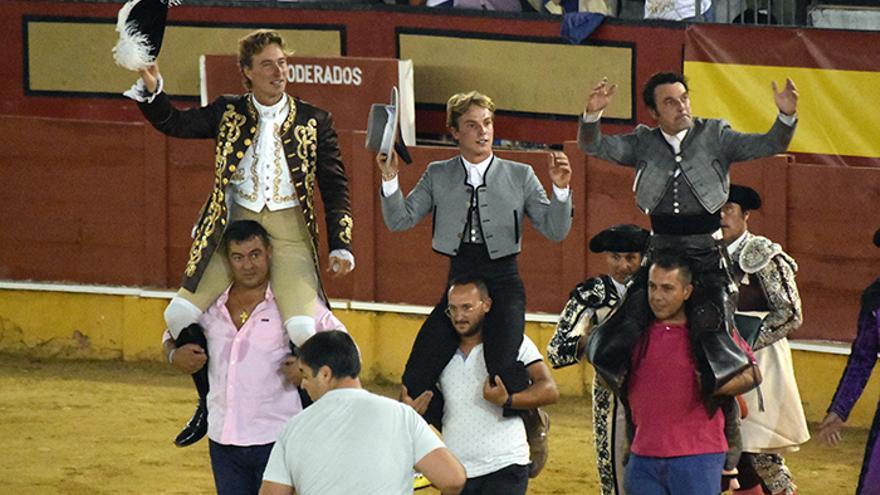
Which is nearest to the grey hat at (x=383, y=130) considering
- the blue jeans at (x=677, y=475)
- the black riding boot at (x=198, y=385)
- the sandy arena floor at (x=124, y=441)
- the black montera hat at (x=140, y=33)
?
the black montera hat at (x=140, y=33)

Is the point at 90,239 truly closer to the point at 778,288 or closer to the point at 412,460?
the point at 778,288

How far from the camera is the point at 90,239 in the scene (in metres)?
14.0

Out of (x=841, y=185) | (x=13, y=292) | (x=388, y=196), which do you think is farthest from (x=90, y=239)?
(x=388, y=196)

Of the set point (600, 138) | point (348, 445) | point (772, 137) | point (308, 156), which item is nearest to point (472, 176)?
point (600, 138)

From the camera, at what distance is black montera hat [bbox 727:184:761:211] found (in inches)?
340

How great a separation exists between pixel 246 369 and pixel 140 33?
1.34 m

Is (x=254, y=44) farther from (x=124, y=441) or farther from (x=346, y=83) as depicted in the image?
(x=346, y=83)

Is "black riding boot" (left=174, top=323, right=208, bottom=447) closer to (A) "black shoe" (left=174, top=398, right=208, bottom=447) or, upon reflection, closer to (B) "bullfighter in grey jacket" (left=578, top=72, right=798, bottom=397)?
(A) "black shoe" (left=174, top=398, right=208, bottom=447)

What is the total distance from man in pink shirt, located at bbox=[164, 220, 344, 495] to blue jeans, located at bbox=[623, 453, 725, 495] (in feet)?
4.30

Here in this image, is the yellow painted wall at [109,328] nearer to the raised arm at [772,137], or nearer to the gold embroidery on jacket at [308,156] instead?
the gold embroidery on jacket at [308,156]

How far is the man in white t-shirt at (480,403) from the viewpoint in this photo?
7.70 metres

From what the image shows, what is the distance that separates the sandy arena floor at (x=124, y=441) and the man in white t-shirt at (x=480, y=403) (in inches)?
108

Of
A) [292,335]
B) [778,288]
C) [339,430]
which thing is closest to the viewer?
[339,430]

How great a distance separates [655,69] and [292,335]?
5.57m
